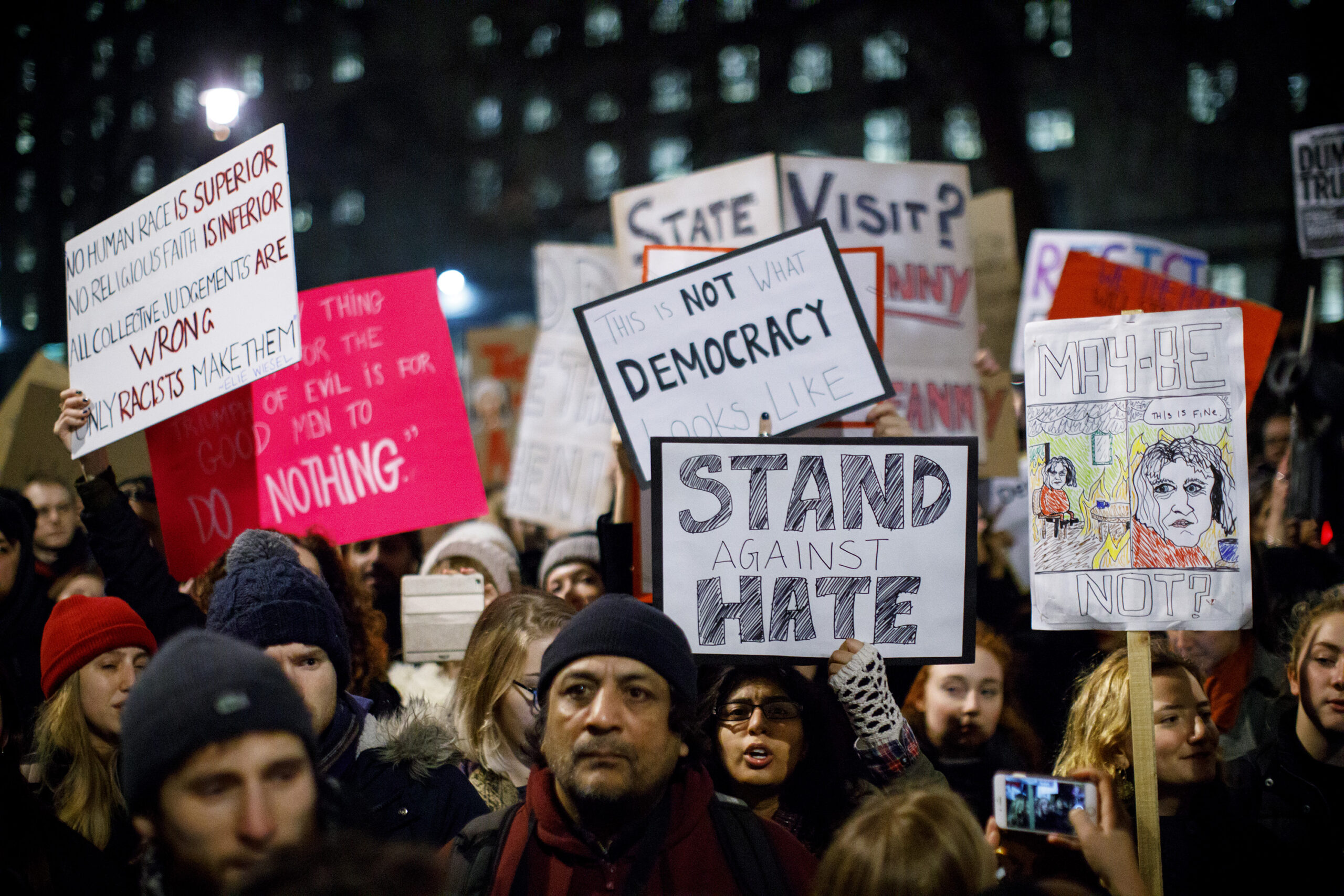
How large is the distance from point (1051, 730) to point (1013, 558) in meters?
1.74

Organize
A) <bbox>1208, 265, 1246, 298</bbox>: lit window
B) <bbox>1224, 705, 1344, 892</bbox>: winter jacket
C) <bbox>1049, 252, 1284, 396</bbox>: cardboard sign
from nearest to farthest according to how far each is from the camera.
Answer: <bbox>1224, 705, 1344, 892</bbox>: winter jacket, <bbox>1049, 252, 1284, 396</bbox>: cardboard sign, <bbox>1208, 265, 1246, 298</bbox>: lit window

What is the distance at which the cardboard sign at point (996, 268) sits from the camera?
21.7 ft

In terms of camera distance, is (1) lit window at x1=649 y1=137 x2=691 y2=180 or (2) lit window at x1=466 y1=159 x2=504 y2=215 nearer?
(2) lit window at x1=466 y1=159 x2=504 y2=215

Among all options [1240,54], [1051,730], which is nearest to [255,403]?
[1051,730]

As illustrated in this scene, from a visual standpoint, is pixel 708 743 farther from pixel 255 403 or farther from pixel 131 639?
pixel 255 403

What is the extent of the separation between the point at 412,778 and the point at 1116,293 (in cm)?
326

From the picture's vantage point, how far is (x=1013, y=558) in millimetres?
5746

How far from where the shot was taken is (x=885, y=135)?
37875 millimetres

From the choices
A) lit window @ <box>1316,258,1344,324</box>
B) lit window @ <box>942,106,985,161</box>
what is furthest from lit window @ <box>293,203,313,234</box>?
lit window @ <box>1316,258,1344,324</box>

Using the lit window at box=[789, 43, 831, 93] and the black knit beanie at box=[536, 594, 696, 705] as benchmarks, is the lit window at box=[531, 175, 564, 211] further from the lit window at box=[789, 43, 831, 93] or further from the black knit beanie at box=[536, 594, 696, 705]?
the black knit beanie at box=[536, 594, 696, 705]

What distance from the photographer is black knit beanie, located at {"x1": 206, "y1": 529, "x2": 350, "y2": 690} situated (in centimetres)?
297

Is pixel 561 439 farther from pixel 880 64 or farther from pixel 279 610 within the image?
pixel 880 64

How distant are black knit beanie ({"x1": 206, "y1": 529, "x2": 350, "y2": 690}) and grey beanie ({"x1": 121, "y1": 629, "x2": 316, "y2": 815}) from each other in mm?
869

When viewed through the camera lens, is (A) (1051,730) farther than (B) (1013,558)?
No
